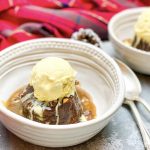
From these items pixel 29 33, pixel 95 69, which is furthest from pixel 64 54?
pixel 29 33

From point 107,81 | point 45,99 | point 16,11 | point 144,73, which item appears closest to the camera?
point 45,99

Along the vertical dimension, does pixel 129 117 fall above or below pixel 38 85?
below

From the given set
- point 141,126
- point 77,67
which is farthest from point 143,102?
point 77,67

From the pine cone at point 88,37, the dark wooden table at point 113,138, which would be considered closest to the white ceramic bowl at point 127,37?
the pine cone at point 88,37

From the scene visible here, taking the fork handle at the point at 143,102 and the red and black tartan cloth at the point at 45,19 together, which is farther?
the red and black tartan cloth at the point at 45,19

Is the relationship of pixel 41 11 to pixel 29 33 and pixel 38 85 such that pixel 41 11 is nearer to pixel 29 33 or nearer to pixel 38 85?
pixel 29 33

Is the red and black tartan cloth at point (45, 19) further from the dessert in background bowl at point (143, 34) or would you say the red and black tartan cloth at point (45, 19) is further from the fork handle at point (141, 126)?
the fork handle at point (141, 126)

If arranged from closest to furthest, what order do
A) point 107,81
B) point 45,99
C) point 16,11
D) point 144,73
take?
point 45,99 < point 107,81 < point 144,73 < point 16,11
